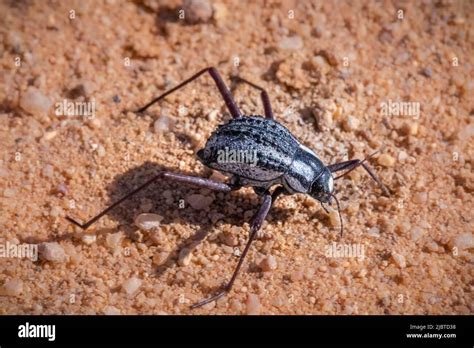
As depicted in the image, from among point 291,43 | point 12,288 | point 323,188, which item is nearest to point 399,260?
point 323,188

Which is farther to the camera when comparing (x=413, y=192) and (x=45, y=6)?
(x=45, y=6)

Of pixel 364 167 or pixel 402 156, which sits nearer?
pixel 364 167

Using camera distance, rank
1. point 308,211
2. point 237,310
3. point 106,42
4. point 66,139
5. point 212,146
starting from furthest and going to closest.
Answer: point 106,42 → point 66,139 → point 308,211 → point 212,146 → point 237,310

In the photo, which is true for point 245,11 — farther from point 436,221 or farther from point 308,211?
point 436,221

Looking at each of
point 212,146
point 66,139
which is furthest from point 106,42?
point 212,146

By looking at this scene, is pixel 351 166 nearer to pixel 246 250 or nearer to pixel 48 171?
pixel 246 250

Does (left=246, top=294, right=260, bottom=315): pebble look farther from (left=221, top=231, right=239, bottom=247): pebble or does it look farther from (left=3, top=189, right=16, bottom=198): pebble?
(left=3, top=189, right=16, bottom=198): pebble

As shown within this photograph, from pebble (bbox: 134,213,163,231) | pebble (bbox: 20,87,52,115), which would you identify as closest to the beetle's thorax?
pebble (bbox: 134,213,163,231)
